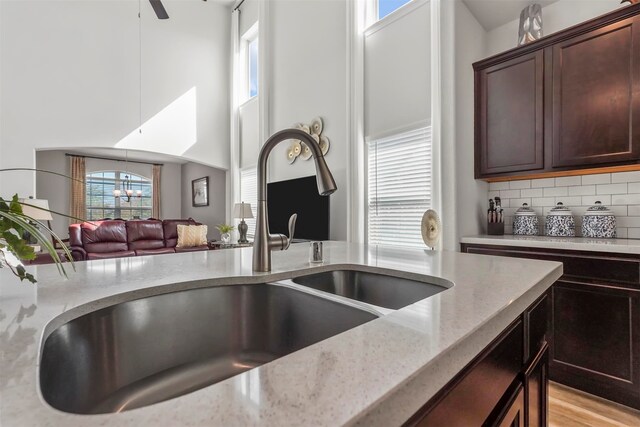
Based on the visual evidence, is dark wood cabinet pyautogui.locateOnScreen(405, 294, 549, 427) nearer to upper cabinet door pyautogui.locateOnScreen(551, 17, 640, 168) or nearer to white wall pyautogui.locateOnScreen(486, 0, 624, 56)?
upper cabinet door pyautogui.locateOnScreen(551, 17, 640, 168)

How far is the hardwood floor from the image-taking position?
1678mm

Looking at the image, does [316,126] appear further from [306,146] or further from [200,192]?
[200,192]

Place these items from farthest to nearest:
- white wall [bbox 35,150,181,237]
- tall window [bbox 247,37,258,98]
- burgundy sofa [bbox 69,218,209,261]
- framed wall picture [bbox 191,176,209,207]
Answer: framed wall picture [bbox 191,176,209,207] < white wall [bbox 35,150,181,237] < tall window [bbox 247,37,258,98] < burgundy sofa [bbox 69,218,209,261]

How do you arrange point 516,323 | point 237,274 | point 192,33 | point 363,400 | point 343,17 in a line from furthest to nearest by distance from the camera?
1. point 192,33
2. point 343,17
3. point 237,274
4. point 516,323
5. point 363,400

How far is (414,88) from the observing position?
297 cm

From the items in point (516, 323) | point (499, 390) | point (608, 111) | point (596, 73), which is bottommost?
point (499, 390)

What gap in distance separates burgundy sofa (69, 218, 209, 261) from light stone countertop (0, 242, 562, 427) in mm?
4629

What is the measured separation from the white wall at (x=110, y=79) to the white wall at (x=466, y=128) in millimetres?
4818

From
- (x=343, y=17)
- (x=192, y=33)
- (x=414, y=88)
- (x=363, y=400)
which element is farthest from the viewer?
(x=192, y=33)

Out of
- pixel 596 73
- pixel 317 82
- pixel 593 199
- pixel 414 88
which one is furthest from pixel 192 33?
pixel 593 199

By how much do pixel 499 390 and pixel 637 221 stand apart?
7.92 feet

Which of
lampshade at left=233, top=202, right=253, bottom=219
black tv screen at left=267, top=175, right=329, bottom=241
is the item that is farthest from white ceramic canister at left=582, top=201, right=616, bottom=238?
lampshade at left=233, top=202, right=253, bottom=219

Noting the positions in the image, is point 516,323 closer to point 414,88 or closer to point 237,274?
point 237,274

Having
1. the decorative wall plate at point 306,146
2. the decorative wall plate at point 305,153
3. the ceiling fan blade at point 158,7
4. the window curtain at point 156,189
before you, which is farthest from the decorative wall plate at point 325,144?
the window curtain at point 156,189
